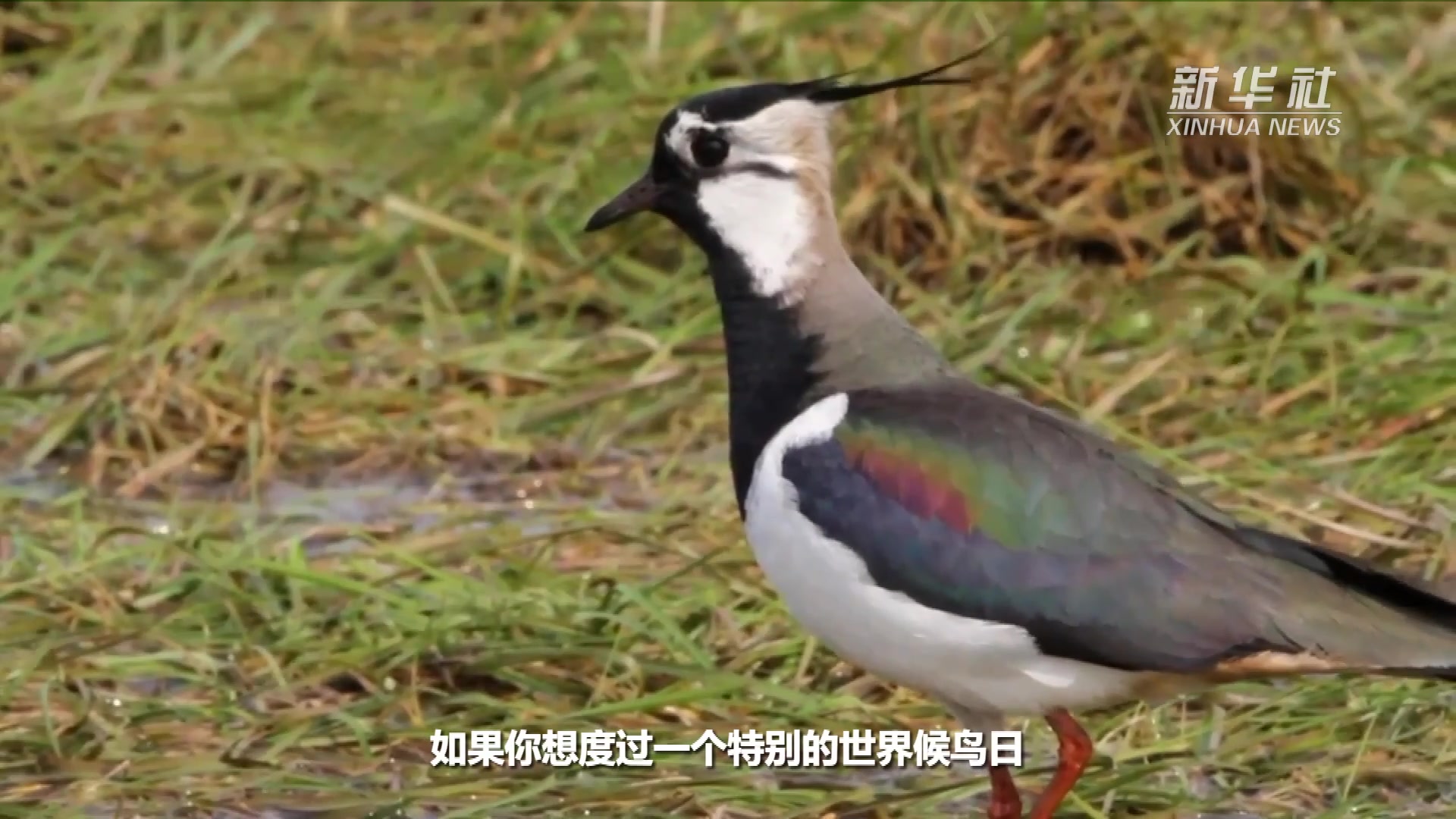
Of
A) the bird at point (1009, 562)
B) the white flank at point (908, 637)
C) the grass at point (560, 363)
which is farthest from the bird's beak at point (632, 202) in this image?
the grass at point (560, 363)

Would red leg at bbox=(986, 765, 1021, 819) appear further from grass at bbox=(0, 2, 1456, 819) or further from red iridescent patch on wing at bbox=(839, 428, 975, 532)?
red iridescent patch on wing at bbox=(839, 428, 975, 532)

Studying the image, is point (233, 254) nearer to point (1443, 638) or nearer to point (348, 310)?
point (348, 310)

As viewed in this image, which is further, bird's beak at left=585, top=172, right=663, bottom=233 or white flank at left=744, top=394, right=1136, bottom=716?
bird's beak at left=585, top=172, right=663, bottom=233

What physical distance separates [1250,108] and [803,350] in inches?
136

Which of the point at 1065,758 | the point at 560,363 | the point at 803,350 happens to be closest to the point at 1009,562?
the point at 1065,758

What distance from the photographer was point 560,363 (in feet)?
24.0

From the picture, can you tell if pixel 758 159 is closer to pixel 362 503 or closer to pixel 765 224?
pixel 765 224

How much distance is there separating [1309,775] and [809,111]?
4.79 feet

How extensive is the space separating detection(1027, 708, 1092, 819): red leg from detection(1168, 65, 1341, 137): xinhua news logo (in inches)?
140

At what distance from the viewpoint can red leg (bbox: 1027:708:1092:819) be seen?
14.9 feet

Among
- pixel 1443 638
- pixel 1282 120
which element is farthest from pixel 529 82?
pixel 1443 638

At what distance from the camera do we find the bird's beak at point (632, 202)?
5.03 m

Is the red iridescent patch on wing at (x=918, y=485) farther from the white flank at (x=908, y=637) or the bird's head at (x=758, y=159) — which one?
the bird's head at (x=758, y=159)

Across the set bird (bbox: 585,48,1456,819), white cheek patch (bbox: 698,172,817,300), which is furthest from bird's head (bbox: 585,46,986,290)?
bird (bbox: 585,48,1456,819)
